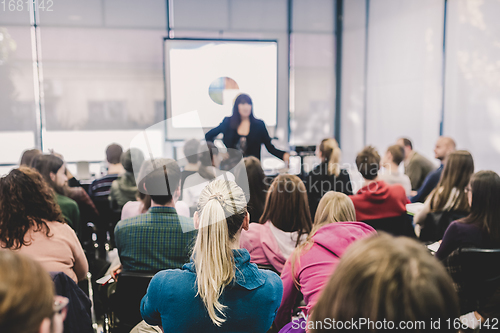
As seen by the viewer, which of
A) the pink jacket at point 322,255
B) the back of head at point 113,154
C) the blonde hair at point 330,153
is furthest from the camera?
the back of head at point 113,154

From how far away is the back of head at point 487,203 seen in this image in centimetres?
190

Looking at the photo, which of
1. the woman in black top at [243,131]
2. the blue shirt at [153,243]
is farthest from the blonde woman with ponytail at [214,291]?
the woman in black top at [243,131]

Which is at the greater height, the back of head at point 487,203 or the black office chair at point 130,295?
the back of head at point 487,203

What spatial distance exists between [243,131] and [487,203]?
2329mm

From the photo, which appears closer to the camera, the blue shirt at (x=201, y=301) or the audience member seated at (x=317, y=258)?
the blue shirt at (x=201, y=301)

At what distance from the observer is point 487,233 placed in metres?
1.90

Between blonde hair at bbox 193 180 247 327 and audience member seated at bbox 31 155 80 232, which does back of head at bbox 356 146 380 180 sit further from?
audience member seated at bbox 31 155 80 232

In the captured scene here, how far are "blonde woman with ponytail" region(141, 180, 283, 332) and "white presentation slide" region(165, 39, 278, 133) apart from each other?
510cm

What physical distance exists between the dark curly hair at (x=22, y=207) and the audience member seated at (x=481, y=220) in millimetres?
1968

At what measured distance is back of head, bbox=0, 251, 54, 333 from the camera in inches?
24.6

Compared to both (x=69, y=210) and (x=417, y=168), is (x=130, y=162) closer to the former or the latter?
(x=69, y=210)

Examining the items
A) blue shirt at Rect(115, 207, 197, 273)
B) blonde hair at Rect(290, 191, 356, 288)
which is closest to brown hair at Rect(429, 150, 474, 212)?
Result: blonde hair at Rect(290, 191, 356, 288)

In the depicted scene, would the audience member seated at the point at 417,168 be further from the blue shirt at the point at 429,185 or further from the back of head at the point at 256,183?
the back of head at the point at 256,183

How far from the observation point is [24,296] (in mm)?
641
